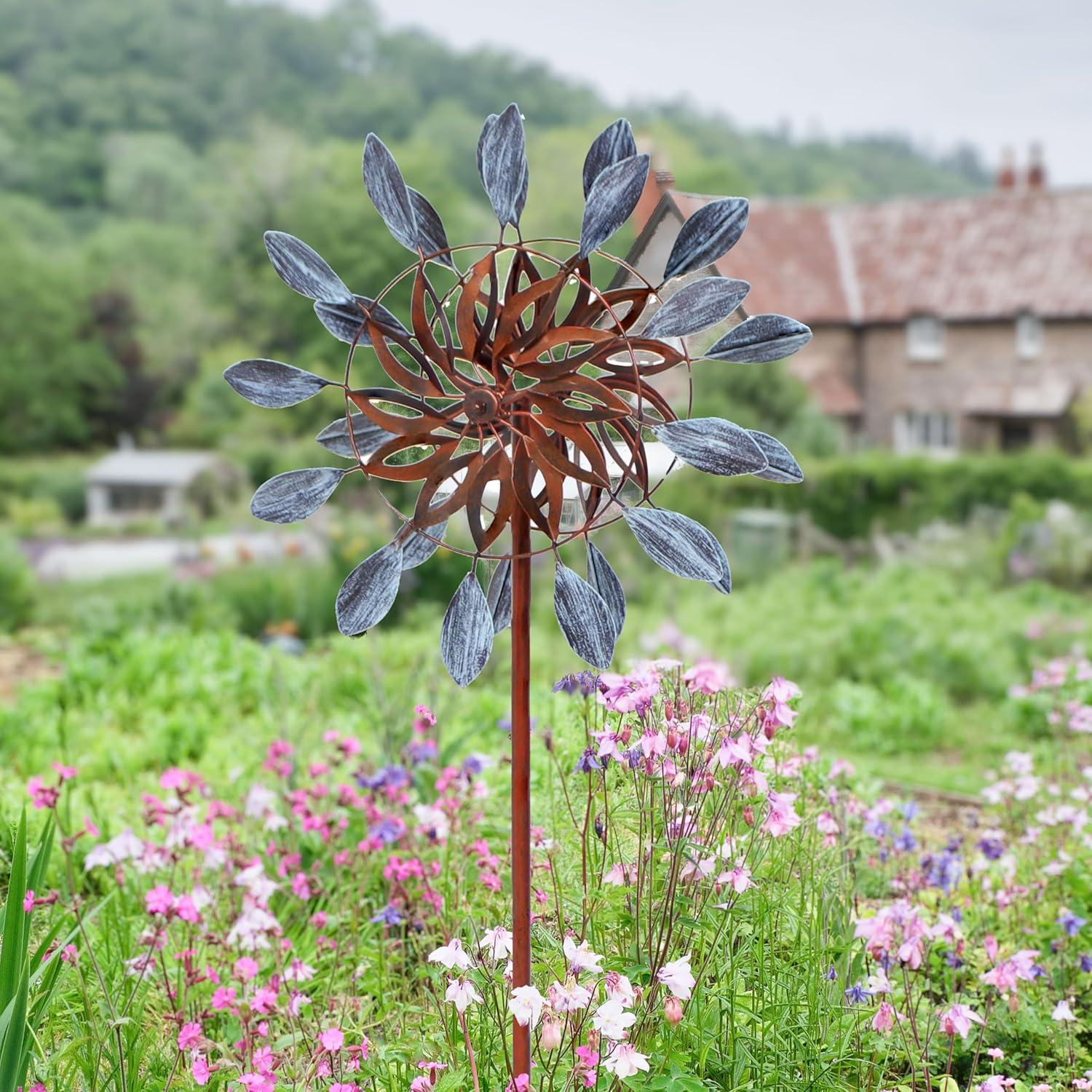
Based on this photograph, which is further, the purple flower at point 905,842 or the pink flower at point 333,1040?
the purple flower at point 905,842

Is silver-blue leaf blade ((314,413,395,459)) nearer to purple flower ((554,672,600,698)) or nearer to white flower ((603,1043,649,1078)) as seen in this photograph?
purple flower ((554,672,600,698))

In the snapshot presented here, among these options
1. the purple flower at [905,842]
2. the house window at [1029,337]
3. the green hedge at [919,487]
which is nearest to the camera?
the purple flower at [905,842]

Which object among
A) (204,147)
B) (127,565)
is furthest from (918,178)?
(127,565)

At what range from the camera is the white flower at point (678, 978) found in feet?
5.25

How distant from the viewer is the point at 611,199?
1589 mm

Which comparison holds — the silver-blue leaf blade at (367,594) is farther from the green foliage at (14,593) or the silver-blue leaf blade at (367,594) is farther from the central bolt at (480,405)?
the green foliage at (14,593)

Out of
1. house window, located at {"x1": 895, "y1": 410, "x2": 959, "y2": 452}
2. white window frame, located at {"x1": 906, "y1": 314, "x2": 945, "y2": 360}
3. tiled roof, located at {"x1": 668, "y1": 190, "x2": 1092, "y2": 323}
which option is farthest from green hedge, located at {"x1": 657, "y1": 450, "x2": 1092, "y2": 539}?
house window, located at {"x1": 895, "y1": 410, "x2": 959, "y2": 452}

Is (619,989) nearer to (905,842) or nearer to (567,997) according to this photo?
(567,997)

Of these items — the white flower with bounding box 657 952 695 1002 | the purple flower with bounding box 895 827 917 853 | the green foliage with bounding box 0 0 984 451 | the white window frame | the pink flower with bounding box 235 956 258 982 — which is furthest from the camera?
the green foliage with bounding box 0 0 984 451

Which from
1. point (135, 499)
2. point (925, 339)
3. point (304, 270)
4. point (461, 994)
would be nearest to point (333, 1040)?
point (461, 994)

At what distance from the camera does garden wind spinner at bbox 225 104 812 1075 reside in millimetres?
1599

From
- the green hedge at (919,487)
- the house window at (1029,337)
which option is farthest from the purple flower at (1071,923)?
the house window at (1029,337)

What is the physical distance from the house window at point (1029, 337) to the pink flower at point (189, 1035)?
73.7 feet

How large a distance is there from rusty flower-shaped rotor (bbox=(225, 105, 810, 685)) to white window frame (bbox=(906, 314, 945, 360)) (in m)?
22.1
